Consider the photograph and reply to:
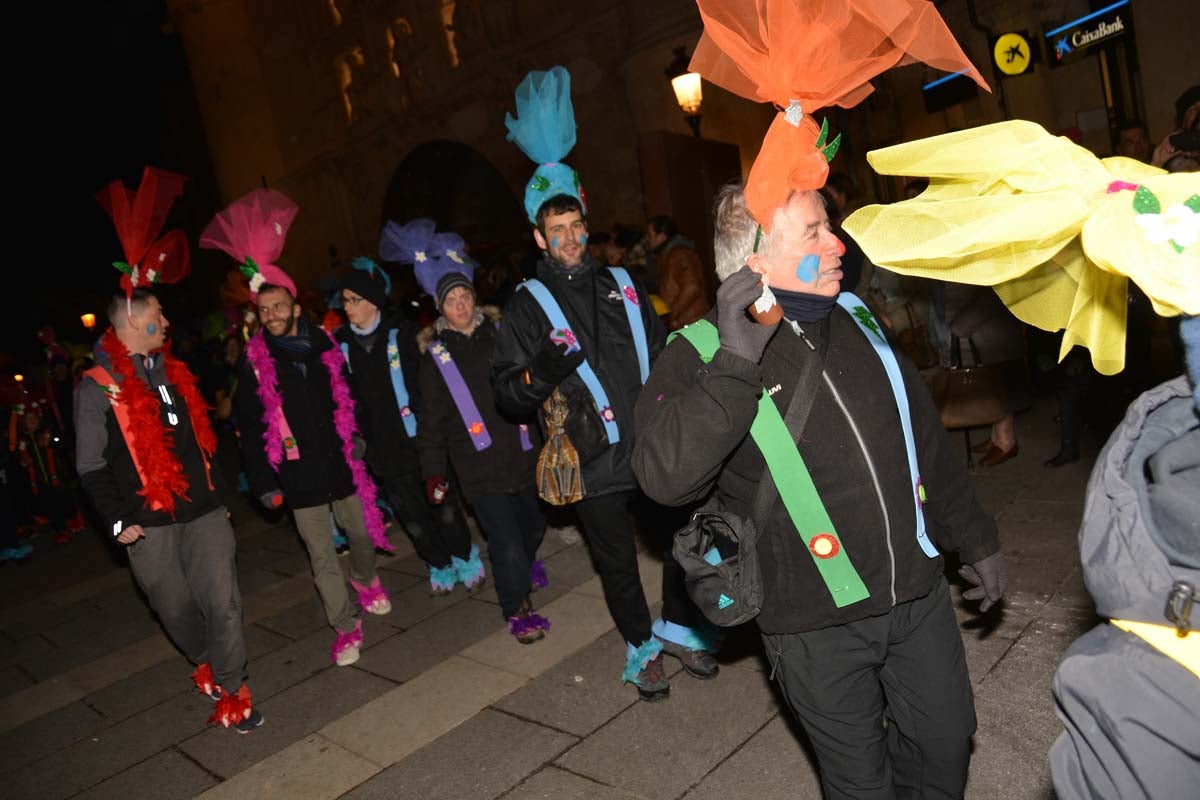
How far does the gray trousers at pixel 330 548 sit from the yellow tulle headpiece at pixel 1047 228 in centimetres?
405

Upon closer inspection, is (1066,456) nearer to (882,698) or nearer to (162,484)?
(882,698)

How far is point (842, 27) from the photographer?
6.50 ft

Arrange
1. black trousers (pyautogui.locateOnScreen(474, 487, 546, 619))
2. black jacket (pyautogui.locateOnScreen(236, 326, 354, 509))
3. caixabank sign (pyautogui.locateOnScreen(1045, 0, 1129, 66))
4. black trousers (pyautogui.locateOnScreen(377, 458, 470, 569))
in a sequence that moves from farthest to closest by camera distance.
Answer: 1. caixabank sign (pyautogui.locateOnScreen(1045, 0, 1129, 66))
2. black trousers (pyautogui.locateOnScreen(377, 458, 470, 569))
3. black jacket (pyautogui.locateOnScreen(236, 326, 354, 509))
4. black trousers (pyautogui.locateOnScreen(474, 487, 546, 619))

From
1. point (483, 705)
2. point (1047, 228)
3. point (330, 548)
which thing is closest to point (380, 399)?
point (330, 548)

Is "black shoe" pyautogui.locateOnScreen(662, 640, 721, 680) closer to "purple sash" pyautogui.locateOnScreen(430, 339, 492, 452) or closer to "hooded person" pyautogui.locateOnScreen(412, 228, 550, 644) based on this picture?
"hooded person" pyautogui.locateOnScreen(412, 228, 550, 644)

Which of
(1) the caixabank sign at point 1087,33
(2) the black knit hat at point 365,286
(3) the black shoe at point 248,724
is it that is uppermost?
(1) the caixabank sign at point 1087,33

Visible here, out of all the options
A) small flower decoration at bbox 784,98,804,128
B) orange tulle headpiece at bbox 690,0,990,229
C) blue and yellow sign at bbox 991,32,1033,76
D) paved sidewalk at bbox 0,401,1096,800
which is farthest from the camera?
blue and yellow sign at bbox 991,32,1033,76

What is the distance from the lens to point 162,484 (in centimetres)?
436

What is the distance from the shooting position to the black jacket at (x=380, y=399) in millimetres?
5980

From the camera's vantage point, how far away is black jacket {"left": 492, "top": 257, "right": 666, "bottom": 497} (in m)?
4.00

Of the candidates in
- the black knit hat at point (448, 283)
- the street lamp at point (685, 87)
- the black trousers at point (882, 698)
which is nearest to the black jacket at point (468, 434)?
the black knit hat at point (448, 283)

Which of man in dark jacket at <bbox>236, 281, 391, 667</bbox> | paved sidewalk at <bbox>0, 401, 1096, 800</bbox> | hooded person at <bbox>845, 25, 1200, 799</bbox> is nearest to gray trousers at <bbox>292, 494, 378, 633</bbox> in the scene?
man in dark jacket at <bbox>236, 281, 391, 667</bbox>

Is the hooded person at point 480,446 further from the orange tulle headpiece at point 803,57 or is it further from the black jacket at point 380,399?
the orange tulle headpiece at point 803,57

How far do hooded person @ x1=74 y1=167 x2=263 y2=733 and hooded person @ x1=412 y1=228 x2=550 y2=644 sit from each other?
3.85 ft
